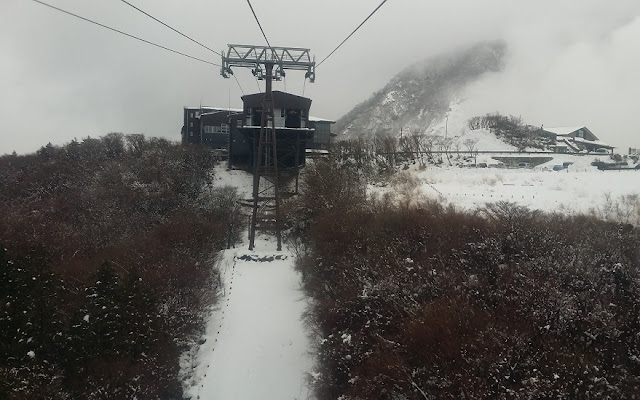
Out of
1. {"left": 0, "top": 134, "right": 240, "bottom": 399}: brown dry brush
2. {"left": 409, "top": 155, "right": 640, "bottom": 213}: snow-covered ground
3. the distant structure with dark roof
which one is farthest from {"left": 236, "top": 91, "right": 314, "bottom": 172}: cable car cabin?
the distant structure with dark roof

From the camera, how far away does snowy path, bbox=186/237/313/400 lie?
36.6 ft

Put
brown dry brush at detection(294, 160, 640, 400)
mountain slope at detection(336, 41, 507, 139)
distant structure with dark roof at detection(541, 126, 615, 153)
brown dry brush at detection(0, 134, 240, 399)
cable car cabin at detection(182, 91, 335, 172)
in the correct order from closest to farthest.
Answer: brown dry brush at detection(294, 160, 640, 400), brown dry brush at detection(0, 134, 240, 399), cable car cabin at detection(182, 91, 335, 172), distant structure with dark roof at detection(541, 126, 615, 153), mountain slope at detection(336, 41, 507, 139)

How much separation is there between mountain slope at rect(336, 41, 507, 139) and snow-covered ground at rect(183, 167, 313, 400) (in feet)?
280

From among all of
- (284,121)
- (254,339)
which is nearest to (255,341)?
(254,339)

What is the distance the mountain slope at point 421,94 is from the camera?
110375mm

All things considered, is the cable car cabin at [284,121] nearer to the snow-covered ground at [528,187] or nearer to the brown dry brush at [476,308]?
the snow-covered ground at [528,187]

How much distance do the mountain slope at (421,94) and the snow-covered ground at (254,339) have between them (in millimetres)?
85491

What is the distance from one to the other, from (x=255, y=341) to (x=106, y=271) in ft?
16.0

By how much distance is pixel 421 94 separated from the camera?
411 feet

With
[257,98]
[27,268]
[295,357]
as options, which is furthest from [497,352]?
[257,98]

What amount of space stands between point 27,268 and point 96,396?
6.36 metres

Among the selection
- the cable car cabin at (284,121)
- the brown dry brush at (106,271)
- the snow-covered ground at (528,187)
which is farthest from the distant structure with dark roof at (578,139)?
the brown dry brush at (106,271)

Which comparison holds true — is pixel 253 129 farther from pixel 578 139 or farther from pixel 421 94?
pixel 421 94

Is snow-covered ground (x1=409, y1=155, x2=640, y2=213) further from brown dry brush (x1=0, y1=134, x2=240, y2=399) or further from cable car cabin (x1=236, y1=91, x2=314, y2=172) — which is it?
brown dry brush (x1=0, y1=134, x2=240, y2=399)
